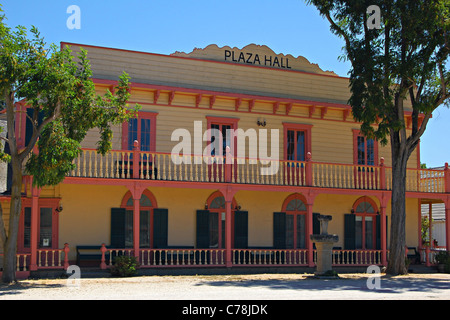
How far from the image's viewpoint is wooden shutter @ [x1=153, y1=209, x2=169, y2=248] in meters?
22.1

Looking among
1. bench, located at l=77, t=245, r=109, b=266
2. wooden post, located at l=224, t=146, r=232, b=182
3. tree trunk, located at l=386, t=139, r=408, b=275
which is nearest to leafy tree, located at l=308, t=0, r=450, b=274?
tree trunk, located at l=386, t=139, r=408, b=275

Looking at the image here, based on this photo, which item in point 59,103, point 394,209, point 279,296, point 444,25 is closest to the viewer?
point 279,296

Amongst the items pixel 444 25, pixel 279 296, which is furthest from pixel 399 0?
pixel 279 296

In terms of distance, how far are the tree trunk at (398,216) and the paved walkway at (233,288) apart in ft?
3.70

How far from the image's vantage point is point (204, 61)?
23.7 meters

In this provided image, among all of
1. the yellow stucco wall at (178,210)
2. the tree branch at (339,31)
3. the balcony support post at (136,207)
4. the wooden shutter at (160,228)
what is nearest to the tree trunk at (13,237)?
the yellow stucco wall at (178,210)

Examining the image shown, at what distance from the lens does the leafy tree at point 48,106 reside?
16.7m

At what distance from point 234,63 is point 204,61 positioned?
1304 mm

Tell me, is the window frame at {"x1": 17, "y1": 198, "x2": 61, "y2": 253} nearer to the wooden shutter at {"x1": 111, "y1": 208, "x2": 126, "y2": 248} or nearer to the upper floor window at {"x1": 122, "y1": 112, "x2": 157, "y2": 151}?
the wooden shutter at {"x1": 111, "y1": 208, "x2": 126, "y2": 248}

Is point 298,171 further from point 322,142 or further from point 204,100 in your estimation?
point 204,100

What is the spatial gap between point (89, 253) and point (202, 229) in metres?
4.22

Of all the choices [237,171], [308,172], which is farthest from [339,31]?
[237,171]

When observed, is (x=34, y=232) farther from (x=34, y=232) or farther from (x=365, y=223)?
(x=365, y=223)

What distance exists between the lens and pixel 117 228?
21.6 metres
